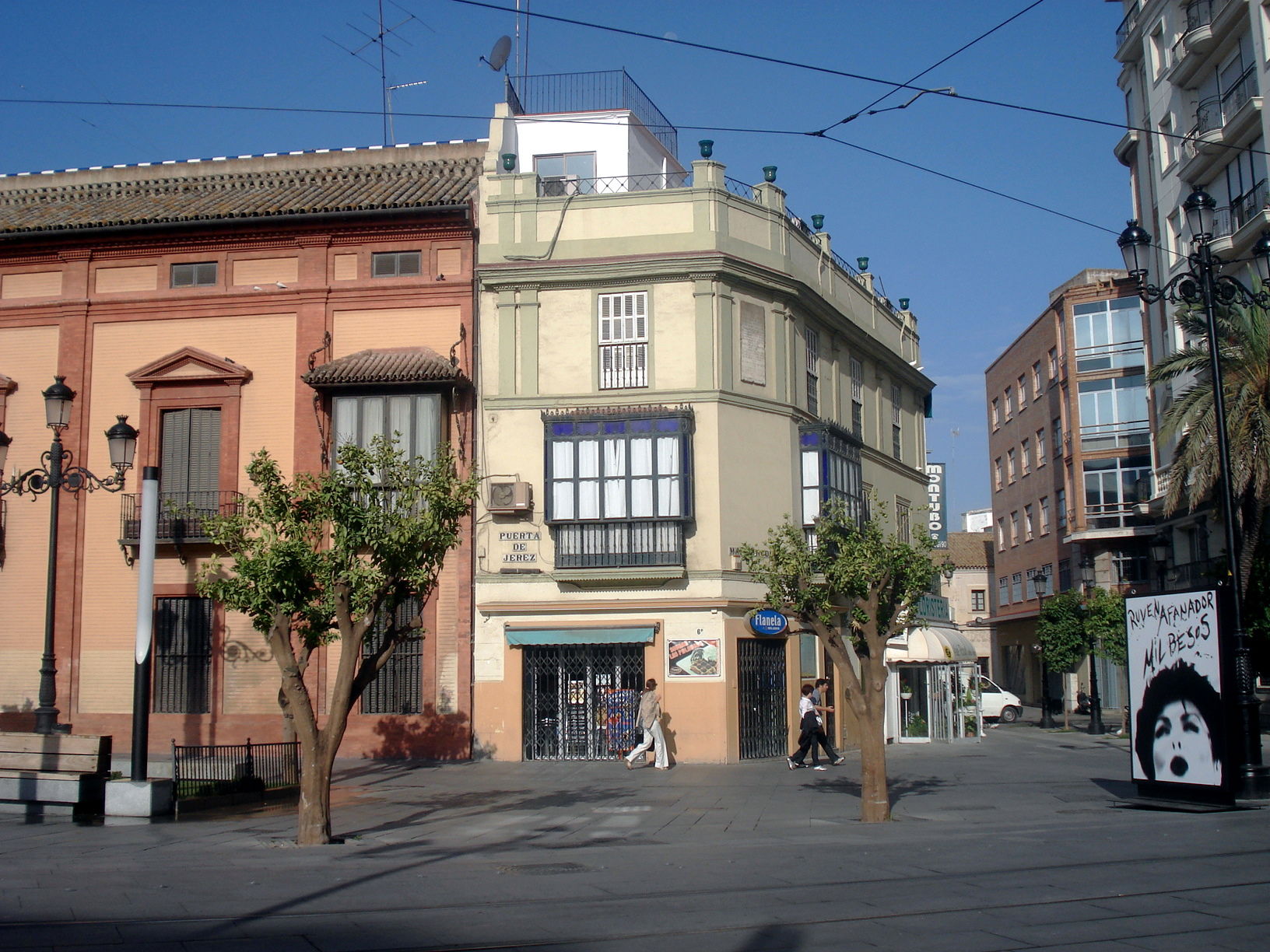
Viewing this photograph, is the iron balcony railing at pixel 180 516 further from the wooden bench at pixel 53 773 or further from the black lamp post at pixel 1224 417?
the black lamp post at pixel 1224 417

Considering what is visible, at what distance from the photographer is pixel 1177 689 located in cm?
1555

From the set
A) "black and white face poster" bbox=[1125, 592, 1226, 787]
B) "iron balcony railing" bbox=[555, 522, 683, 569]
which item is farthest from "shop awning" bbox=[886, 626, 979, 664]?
"black and white face poster" bbox=[1125, 592, 1226, 787]

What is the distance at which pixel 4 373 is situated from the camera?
2591 centimetres

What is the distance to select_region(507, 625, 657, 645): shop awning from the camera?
75.9 feet

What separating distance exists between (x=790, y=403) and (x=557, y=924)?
17.5 m

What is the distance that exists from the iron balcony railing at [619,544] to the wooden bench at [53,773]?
31.7 ft

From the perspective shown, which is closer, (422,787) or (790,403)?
(422,787)

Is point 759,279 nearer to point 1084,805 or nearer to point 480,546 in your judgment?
point 480,546

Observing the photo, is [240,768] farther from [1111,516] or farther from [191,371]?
[1111,516]

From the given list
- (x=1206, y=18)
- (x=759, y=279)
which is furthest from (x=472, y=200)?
(x=1206, y=18)

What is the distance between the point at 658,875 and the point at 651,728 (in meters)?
10.6

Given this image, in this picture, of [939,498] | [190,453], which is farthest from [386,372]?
[939,498]

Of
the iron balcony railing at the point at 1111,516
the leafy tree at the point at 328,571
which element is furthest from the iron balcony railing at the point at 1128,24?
the leafy tree at the point at 328,571

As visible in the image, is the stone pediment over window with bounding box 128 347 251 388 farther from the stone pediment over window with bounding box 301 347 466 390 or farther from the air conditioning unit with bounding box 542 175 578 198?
the air conditioning unit with bounding box 542 175 578 198
